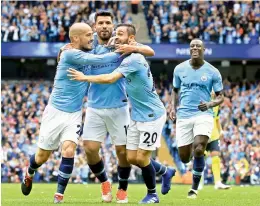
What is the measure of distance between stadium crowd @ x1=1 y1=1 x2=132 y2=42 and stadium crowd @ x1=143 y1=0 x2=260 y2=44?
1.59m

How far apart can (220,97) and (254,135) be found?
17.5m

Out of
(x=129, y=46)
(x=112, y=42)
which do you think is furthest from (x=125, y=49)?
(x=112, y=42)

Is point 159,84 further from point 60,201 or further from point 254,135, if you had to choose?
point 60,201

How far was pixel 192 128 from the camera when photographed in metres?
14.7

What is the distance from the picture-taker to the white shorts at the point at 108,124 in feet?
41.4

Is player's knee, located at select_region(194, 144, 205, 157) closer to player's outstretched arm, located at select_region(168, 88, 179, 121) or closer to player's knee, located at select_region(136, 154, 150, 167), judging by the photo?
player's outstretched arm, located at select_region(168, 88, 179, 121)

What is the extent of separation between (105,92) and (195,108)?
256 cm

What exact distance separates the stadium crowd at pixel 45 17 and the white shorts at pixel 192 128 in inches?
860

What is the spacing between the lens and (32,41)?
3662cm

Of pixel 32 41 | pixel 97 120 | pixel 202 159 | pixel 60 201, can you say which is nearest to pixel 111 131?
pixel 97 120

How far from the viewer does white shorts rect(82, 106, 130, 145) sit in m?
12.6

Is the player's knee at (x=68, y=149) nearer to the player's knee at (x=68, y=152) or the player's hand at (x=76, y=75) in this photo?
the player's knee at (x=68, y=152)

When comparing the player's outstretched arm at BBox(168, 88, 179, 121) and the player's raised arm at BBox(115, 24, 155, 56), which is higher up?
the player's raised arm at BBox(115, 24, 155, 56)

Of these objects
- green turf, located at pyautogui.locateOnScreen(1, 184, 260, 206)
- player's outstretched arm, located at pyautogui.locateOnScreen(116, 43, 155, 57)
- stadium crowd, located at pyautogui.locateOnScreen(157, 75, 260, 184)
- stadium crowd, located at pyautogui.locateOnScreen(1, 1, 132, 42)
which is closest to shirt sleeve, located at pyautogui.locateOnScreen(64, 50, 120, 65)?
player's outstretched arm, located at pyautogui.locateOnScreen(116, 43, 155, 57)
